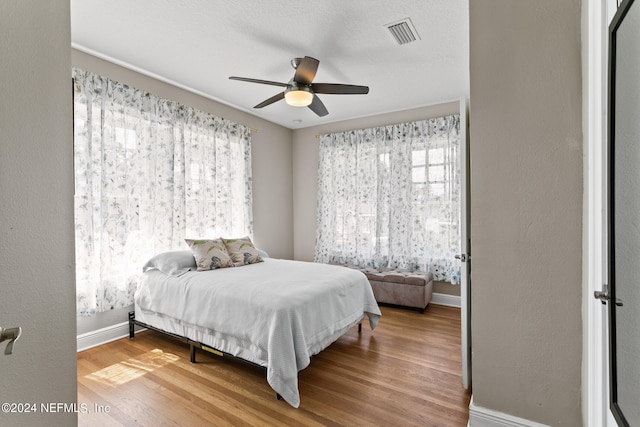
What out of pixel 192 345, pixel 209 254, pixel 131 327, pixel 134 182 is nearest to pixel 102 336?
pixel 131 327

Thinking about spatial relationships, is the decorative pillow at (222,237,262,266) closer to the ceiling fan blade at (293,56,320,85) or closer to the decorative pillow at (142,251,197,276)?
the decorative pillow at (142,251,197,276)

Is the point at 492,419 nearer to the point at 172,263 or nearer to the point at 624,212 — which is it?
the point at 624,212

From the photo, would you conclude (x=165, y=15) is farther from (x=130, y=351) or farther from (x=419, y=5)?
(x=130, y=351)

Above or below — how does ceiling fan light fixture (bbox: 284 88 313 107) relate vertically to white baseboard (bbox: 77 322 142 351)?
above

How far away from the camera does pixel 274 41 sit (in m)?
2.70

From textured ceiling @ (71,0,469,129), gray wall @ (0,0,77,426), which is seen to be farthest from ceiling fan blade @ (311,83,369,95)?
gray wall @ (0,0,77,426)

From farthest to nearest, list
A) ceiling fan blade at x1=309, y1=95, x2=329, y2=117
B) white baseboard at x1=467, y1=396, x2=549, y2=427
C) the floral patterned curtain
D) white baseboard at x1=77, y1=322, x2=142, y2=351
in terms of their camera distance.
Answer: the floral patterned curtain → ceiling fan blade at x1=309, y1=95, x2=329, y2=117 → white baseboard at x1=77, y1=322, x2=142, y2=351 → white baseboard at x1=467, y1=396, x2=549, y2=427

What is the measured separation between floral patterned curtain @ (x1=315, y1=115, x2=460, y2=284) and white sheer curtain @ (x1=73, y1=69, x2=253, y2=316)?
1.70 metres

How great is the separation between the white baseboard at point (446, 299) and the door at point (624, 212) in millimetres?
3528

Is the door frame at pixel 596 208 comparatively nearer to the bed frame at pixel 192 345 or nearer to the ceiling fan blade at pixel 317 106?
the bed frame at pixel 192 345

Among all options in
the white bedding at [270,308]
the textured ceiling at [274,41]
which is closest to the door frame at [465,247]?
the textured ceiling at [274,41]

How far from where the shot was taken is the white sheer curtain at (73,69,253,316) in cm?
286

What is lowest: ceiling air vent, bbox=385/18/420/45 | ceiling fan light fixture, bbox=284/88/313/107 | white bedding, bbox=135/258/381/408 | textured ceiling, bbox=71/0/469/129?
white bedding, bbox=135/258/381/408

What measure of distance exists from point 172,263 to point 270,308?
4.74 ft
